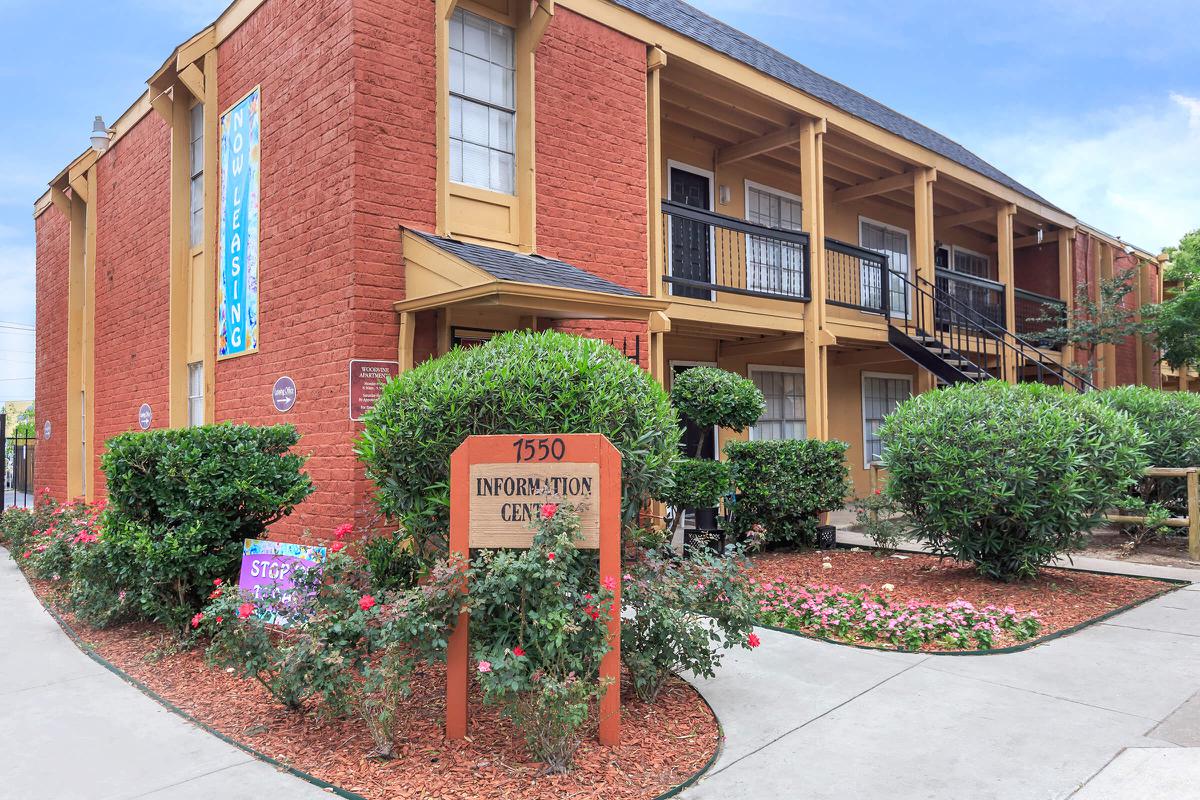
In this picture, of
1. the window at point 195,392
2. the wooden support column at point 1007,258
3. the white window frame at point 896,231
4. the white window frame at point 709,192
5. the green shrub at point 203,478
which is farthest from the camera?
the white window frame at point 896,231

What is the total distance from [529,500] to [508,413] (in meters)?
0.57

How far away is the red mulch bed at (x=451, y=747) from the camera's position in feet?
10.8

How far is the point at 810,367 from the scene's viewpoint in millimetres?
11281

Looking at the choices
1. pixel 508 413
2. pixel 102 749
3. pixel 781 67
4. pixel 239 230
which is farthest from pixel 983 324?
pixel 102 749

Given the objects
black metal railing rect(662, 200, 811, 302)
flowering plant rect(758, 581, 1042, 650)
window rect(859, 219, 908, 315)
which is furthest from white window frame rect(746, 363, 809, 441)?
flowering plant rect(758, 581, 1042, 650)

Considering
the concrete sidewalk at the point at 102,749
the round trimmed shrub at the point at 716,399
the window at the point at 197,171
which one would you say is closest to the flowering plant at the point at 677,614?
the concrete sidewalk at the point at 102,749

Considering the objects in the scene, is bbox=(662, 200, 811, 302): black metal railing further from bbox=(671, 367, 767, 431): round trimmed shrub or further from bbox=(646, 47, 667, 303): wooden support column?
bbox=(671, 367, 767, 431): round trimmed shrub

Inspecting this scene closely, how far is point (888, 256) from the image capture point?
15.8 metres

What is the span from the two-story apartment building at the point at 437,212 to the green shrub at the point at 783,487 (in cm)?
83

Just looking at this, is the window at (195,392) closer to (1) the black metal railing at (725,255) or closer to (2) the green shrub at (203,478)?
(2) the green shrub at (203,478)

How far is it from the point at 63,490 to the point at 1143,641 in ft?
48.5

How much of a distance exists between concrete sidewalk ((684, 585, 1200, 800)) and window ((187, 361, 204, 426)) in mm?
6761

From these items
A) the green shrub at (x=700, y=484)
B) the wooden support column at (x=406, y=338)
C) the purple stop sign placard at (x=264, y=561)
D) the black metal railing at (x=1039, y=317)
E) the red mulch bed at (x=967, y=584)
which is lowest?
the red mulch bed at (x=967, y=584)

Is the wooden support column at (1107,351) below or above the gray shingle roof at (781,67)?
below
